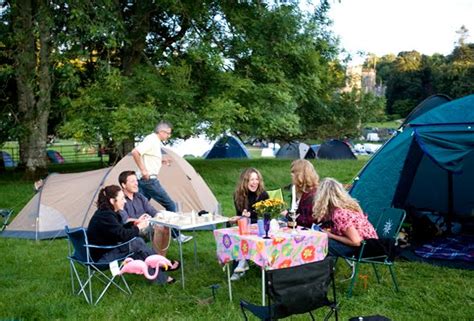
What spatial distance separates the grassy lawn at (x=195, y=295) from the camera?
4.16 metres

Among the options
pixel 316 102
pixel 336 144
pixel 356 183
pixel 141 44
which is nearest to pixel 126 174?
pixel 356 183

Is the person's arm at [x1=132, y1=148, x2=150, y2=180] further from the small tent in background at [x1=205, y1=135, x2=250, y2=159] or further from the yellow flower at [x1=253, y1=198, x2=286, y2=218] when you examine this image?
the small tent in background at [x1=205, y1=135, x2=250, y2=159]

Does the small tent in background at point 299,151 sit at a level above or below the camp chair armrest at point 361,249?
below

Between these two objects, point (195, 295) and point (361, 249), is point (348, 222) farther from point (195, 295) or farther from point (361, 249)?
point (195, 295)

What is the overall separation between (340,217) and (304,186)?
0.71 m

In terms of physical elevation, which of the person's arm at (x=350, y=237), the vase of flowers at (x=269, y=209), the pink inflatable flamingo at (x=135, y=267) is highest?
the vase of flowers at (x=269, y=209)

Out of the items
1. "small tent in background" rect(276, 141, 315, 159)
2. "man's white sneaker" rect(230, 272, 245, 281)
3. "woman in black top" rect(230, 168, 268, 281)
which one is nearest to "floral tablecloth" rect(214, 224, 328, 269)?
"man's white sneaker" rect(230, 272, 245, 281)

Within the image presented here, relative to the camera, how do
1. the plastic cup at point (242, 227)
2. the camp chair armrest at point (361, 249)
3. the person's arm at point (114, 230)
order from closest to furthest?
the plastic cup at point (242, 227), the camp chair armrest at point (361, 249), the person's arm at point (114, 230)

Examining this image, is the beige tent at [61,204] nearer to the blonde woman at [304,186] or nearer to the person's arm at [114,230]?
the person's arm at [114,230]

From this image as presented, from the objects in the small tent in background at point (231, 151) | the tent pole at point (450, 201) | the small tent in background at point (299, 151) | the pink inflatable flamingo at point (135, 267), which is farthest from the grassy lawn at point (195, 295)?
the small tent in background at point (299, 151)

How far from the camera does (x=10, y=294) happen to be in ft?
15.6

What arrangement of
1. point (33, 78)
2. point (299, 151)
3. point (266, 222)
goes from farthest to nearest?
point (299, 151)
point (33, 78)
point (266, 222)

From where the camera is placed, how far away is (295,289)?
124 inches

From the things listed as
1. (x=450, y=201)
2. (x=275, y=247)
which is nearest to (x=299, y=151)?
(x=450, y=201)
